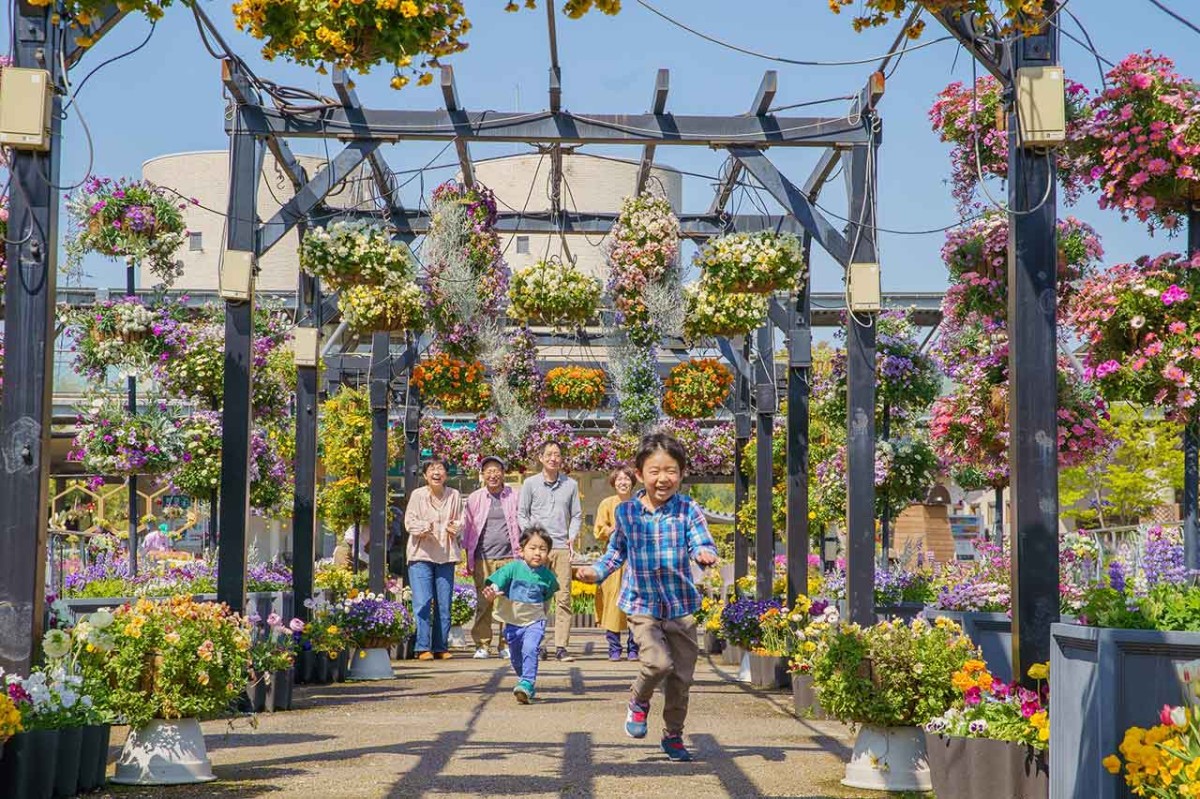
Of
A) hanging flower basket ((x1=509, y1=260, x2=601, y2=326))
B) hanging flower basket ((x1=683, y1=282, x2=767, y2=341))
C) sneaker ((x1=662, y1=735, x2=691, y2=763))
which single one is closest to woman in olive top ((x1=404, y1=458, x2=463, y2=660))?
hanging flower basket ((x1=509, y1=260, x2=601, y2=326))

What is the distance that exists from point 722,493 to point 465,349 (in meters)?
68.3

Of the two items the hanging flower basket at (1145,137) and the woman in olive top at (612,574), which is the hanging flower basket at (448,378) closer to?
the woman in olive top at (612,574)

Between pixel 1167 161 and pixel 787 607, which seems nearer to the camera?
pixel 1167 161

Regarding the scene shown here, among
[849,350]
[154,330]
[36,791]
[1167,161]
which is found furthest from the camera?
[154,330]

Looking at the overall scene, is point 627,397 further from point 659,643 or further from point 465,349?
point 659,643

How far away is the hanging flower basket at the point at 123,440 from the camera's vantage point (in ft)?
37.7

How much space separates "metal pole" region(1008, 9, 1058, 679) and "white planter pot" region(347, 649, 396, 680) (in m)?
6.79

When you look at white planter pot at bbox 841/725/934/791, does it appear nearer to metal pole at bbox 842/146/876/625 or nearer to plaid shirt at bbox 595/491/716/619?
plaid shirt at bbox 595/491/716/619

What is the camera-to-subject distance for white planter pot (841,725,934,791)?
6.03 m

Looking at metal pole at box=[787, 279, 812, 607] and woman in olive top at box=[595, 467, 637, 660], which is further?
woman in olive top at box=[595, 467, 637, 660]

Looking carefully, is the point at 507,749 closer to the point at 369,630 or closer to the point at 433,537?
the point at 369,630

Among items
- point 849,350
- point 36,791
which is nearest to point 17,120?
point 36,791

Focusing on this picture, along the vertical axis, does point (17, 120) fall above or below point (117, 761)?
above

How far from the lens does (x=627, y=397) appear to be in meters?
14.6
